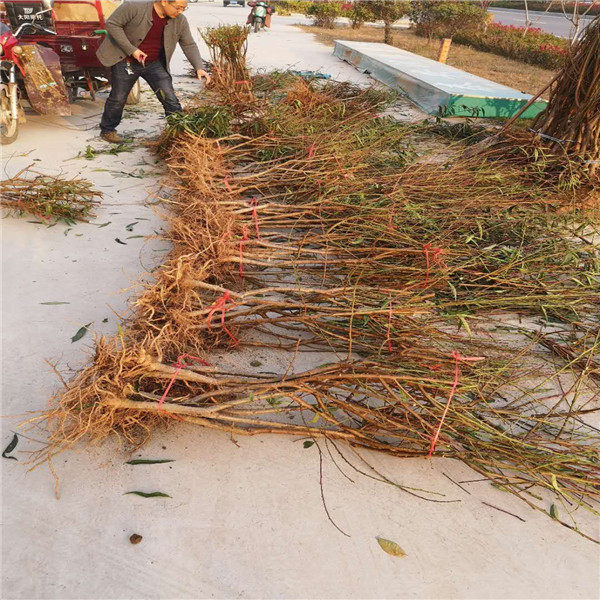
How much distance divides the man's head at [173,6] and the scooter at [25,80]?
1.12 meters

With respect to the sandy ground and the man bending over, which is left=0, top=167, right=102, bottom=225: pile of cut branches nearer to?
the sandy ground

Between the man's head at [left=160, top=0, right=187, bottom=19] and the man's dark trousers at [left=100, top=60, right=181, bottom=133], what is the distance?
471mm

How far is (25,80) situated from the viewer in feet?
13.4

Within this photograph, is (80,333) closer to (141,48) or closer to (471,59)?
(141,48)

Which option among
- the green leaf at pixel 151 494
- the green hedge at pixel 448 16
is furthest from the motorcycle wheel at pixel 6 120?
the green hedge at pixel 448 16

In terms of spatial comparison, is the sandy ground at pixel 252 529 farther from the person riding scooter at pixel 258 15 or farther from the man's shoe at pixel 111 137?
the person riding scooter at pixel 258 15

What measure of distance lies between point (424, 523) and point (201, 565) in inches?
27.9

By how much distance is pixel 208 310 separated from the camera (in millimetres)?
1802

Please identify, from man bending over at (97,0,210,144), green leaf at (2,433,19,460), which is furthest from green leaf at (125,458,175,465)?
man bending over at (97,0,210,144)

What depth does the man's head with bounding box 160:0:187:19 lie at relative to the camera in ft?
12.5

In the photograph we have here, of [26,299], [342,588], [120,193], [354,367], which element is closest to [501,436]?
[354,367]

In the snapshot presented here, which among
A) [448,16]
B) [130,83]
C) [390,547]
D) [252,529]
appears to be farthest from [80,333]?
[448,16]

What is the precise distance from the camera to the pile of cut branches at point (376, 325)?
5.13ft

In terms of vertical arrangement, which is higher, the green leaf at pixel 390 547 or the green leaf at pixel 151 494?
the green leaf at pixel 151 494
